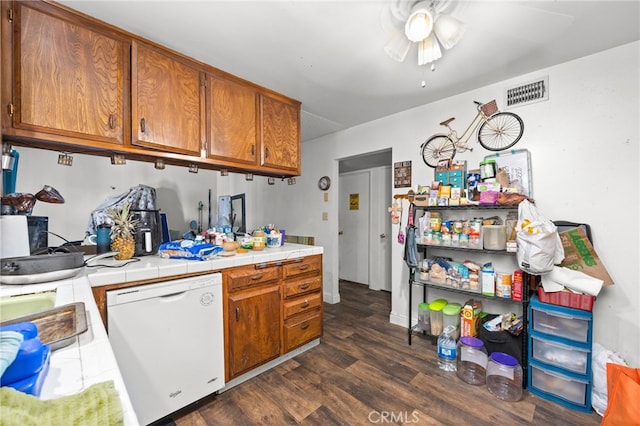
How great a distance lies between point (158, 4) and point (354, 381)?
2605 mm

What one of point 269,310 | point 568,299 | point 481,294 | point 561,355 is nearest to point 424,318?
point 481,294

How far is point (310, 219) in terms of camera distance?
12.1 ft

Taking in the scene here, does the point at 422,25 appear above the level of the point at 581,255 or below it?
above

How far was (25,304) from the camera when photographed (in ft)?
3.07

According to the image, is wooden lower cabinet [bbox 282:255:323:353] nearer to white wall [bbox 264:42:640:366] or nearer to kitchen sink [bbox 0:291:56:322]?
kitchen sink [bbox 0:291:56:322]

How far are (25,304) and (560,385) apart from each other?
2802mm

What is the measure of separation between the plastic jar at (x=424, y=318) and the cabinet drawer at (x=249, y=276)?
144 cm

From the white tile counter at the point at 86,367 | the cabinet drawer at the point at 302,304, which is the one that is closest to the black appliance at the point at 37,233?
the white tile counter at the point at 86,367

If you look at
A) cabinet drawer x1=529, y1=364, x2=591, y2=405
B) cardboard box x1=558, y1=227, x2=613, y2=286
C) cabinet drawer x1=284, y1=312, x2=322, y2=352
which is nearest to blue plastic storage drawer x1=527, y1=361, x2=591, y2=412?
cabinet drawer x1=529, y1=364, x2=591, y2=405

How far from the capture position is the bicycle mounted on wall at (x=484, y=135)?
2066mm

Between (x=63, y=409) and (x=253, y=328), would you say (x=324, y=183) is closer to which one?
(x=253, y=328)

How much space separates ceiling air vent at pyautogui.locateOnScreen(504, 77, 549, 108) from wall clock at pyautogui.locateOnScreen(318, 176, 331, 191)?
6.62 ft

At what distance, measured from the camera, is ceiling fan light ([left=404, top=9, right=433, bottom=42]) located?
1245 mm

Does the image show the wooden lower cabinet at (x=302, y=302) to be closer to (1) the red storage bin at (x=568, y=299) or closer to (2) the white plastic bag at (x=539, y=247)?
(2) the white plastic bag at (x=539, y=247)
